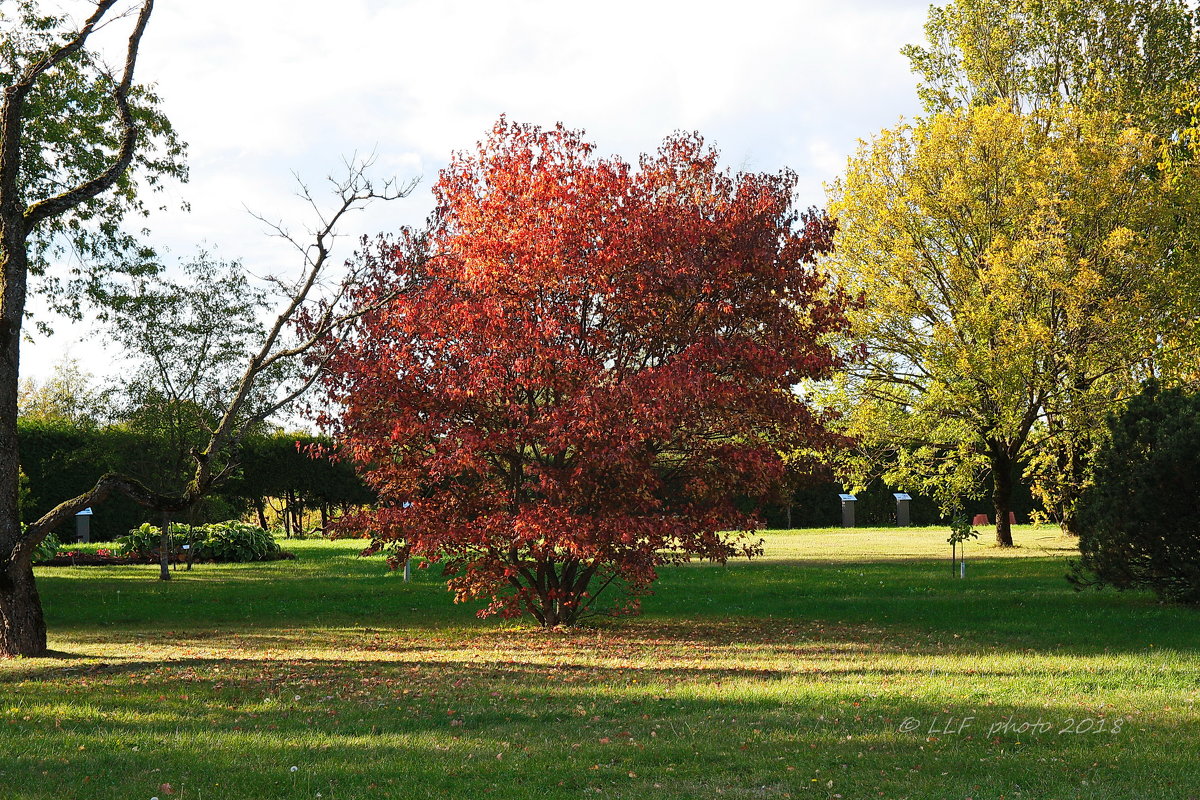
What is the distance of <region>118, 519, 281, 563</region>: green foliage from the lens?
26578 mm

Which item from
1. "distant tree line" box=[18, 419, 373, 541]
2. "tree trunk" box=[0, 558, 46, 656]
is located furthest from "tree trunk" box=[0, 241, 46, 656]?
"distant tree line" box=[18, 419, 373, 541]

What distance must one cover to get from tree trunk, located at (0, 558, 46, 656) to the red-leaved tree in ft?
11.9

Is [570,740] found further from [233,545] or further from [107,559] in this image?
[107,559]

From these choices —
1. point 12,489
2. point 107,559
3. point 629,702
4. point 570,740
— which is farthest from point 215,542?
point 570,740

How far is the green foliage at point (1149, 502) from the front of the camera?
1320cm

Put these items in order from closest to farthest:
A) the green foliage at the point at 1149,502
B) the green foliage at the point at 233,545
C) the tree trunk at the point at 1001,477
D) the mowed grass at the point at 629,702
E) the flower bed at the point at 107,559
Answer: the mowed grass at the point at 629,702
the green foliage at the point at 1149,502
the flower bed at the point at 107,559
the tree trunk at the point at 1001,477
the green foliage at the point at 233,545

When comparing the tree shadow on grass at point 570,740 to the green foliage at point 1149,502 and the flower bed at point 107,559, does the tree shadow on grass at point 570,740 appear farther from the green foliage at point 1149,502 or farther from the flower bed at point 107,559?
the flower bed at point 107,559

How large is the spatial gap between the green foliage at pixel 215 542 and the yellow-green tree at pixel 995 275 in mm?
15731

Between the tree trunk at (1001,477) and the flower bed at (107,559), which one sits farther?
the tree trunk at (1001,477)

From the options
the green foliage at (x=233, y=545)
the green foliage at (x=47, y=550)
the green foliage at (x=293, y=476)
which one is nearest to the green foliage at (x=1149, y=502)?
the green foliage at (x=233, y=545)

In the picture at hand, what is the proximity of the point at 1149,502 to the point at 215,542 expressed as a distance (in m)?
22.5

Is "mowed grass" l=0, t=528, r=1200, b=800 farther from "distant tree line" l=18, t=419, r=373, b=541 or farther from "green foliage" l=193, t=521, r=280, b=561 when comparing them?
"green foliage" l=193, t=521, r=280, b=561

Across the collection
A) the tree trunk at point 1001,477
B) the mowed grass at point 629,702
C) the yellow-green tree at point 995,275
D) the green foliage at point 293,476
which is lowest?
the mowed grass at point 629,702

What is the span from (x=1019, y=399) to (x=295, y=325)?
16.7 meters
